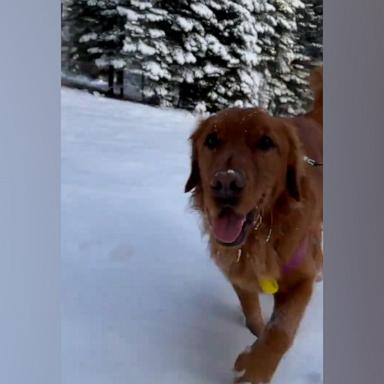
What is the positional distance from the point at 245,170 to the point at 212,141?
91mm

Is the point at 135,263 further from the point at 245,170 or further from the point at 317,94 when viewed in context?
the point at 317,94

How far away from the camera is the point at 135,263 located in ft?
4.50

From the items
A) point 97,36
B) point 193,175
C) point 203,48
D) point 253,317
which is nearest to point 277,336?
point 253,317

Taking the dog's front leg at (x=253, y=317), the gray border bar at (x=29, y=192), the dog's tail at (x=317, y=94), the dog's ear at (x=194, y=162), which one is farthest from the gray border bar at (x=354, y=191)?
the gray border bar at (x=29, y=192)

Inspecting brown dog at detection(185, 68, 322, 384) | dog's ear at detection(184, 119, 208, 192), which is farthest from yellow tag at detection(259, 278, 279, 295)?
dog's ear at detection(184, 119, 208, 192)

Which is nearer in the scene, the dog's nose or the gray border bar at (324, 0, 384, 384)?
the gray border bar at (324, 0, 384, 384)

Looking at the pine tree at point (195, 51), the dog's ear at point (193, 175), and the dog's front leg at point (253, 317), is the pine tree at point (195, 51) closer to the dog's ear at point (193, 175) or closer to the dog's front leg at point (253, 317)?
the dog's ear at point (193, 175)

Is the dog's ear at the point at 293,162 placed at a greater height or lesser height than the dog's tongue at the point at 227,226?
greater

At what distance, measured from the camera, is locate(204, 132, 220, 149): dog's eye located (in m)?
1.28

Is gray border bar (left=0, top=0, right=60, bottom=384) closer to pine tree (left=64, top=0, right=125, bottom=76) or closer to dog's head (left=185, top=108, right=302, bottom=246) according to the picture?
pine tree (left=64, top=0, right=125, bottom=76)

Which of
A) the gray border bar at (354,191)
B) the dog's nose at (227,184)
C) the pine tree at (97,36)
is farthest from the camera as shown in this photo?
the pine tree at (97,36)

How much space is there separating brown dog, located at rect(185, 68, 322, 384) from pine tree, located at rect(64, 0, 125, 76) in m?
0.24

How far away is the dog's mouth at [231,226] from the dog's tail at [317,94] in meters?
0.20

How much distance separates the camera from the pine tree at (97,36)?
1.36m
